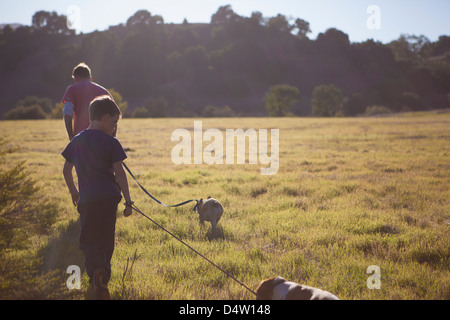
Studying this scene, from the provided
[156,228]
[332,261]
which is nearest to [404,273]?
[332,261]

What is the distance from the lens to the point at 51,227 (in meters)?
5.29

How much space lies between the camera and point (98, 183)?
3252 mm

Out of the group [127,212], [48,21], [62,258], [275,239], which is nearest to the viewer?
[127,212]

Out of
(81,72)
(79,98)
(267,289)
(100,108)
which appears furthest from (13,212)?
(267,289)

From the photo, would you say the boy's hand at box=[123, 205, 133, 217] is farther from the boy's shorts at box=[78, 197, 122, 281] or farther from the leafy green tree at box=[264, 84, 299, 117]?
the leafy green tree at box=[264, 84, 299, 117]

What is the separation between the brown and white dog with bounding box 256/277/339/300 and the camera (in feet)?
8.31

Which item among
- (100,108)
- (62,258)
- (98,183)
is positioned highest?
(100,108)

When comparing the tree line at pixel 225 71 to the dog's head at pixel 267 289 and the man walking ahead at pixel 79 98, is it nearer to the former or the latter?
the man walking ahead at pixel 79 98

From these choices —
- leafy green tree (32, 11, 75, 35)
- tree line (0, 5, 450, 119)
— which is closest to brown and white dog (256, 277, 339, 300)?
tree line (0, 5, 450, 119)

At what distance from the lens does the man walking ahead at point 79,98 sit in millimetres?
5375

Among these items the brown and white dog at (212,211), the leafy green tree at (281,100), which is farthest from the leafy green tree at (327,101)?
the brown and white dog at (212,211)

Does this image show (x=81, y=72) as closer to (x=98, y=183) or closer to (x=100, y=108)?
(x=100, y=108)

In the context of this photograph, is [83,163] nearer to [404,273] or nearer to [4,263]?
[4,263]

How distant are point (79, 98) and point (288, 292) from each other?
471 centimetres
